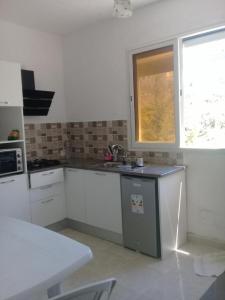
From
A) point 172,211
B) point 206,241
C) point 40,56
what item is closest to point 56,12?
point 40,56

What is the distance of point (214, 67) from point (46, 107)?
2.19 m

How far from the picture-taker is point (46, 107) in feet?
12.4

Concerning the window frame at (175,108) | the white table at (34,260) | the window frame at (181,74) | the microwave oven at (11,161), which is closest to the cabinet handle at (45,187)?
the microwave oven at (11,161)

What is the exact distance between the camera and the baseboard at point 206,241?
284 cm

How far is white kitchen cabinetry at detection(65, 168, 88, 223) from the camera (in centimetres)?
337

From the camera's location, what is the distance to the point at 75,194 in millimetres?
3469

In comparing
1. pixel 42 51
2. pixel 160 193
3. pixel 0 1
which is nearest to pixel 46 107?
pixel 42 51

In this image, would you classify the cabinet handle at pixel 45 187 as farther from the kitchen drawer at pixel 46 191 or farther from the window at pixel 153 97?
the window at pixel 153 97

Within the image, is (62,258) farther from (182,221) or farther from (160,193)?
(182,221)

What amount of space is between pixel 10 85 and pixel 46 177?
113cm

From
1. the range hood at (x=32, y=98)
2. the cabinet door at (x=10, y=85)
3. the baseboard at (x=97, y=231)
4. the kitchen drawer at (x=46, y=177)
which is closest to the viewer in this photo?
the cabinet door at (x=10, y=85)

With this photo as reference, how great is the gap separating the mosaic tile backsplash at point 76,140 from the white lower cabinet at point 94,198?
0.56 m

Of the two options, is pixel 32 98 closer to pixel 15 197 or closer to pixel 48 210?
pixel 15 197

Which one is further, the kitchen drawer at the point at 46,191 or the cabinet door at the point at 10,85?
the kitchen drawer at the point at 46,191
